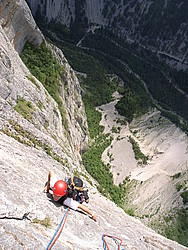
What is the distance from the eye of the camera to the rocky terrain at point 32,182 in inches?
266

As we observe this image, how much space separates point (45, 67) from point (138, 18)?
343 ft

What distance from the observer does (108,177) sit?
34344 mm

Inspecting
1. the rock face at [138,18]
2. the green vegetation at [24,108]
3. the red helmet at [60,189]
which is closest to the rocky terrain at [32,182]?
the green vegetation at [24,108]

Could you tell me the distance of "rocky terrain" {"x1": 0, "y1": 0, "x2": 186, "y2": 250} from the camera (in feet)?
22.2

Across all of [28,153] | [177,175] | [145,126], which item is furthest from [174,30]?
[28,153]

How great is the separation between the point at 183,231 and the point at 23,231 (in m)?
26.5

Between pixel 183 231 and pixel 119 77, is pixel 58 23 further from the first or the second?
pixel 183 231

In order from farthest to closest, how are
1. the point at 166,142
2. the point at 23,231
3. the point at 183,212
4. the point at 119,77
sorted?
the point at 119,77 → the point at 166,142 → the point at 183,212 → the point at 23,231

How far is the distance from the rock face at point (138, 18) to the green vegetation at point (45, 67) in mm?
84839

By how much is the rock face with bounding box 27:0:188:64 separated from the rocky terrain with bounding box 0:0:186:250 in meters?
92.9

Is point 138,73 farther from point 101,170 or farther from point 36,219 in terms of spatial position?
point 36,219

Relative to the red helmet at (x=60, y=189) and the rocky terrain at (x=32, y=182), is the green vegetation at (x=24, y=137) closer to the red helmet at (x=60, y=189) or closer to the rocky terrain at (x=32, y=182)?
the rocky terrain at (x=32, y=182)

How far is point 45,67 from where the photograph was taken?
2947cm

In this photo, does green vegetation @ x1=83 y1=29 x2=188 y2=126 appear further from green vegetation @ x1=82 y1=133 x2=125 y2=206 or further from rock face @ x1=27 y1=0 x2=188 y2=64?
green vegetation @ x1=82 y1=133 x2=125 y2=206
